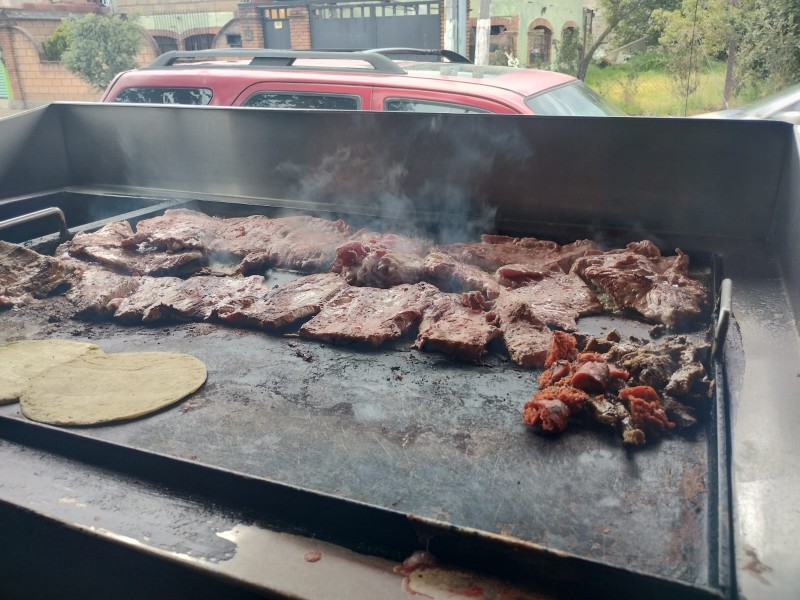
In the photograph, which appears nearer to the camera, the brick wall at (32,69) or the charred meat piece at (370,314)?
the charred meat piece at (370,314)

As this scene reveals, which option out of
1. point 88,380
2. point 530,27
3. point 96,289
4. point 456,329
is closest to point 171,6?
point 530,27

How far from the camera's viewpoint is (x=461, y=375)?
230 centimetres

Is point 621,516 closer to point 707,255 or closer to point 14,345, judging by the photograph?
point 707,255

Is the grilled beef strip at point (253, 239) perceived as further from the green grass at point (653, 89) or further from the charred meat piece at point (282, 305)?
the green grass at point (653, 89)

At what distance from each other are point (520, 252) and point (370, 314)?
92cm

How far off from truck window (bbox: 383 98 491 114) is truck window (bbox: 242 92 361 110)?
0.86 feet

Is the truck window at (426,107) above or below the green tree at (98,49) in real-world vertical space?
below

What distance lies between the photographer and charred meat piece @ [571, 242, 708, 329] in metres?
2.53

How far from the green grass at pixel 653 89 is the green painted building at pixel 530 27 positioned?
8.87 feet

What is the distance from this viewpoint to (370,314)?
2713 millimetres

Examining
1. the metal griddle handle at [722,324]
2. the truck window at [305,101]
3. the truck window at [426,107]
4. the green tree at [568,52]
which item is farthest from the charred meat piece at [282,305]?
the green tree at [568,52]

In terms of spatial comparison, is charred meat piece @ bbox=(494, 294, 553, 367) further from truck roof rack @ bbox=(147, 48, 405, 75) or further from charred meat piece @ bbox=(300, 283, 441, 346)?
truck roof rack @ bbox=(147, 48, 405, 75)

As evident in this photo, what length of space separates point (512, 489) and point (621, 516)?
0.27 metres

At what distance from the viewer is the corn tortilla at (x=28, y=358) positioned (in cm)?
225
